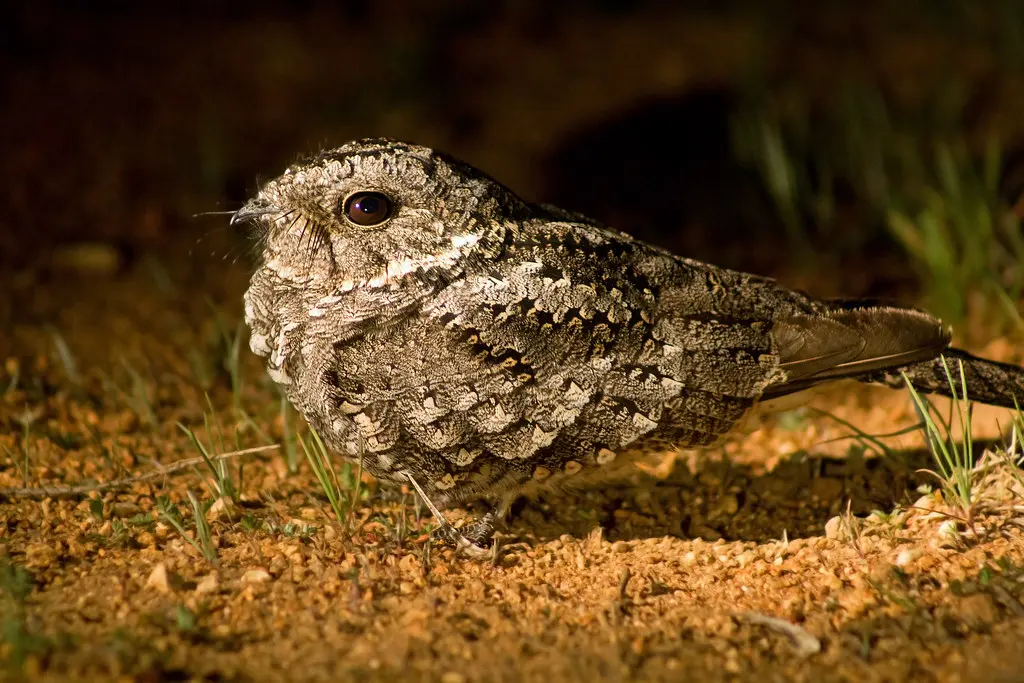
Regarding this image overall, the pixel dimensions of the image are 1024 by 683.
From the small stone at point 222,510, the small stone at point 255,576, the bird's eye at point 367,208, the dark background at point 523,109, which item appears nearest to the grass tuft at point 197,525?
the small stone at point 222,510

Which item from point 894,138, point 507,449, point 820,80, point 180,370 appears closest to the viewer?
point 507,449

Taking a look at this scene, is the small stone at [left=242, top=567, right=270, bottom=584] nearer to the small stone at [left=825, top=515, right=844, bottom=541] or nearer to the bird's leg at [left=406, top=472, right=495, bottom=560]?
the bird's leg at [left=406, top=472, right=495, bottom=560]

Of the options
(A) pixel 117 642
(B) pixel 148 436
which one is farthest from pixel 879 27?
(A) pixel 117 642

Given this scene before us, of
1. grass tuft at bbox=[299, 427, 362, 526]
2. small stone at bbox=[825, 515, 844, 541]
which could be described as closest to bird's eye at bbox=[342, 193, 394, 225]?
grass tuft at bbox=[299, 427, 362, 526]

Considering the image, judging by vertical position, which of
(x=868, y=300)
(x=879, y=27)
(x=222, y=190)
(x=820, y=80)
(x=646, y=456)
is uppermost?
(x=879, y=27)

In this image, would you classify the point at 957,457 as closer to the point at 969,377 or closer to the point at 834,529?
the point at 969,377

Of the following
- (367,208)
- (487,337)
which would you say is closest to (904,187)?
(487,337)

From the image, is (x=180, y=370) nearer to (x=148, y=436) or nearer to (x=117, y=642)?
(x=148, y=436)
